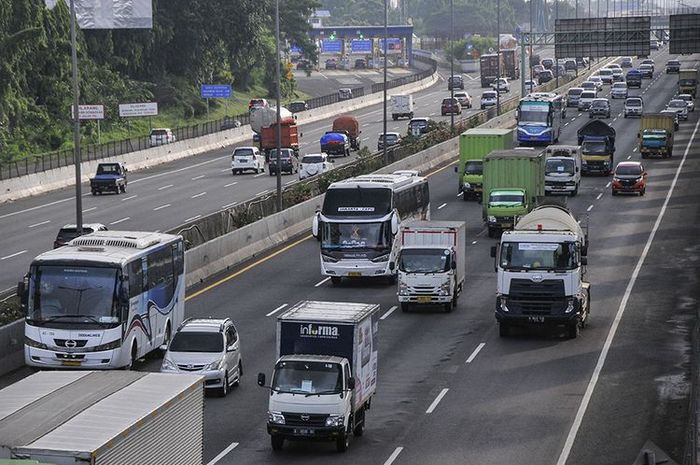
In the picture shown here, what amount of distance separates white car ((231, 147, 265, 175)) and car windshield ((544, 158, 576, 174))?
75.7 feet

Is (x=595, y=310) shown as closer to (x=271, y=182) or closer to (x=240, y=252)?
(x=240, y=252)

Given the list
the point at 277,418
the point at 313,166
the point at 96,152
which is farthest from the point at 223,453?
the point at 96,152

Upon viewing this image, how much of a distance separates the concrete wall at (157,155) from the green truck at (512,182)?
2762cm

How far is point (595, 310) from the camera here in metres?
47.0

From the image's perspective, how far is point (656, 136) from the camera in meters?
93.0

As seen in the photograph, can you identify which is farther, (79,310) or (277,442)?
(79,310)

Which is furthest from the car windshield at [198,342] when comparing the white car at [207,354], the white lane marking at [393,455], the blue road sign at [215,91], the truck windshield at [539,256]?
the blue road sign at [215,91]

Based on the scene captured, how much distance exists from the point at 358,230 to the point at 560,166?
1016 inches

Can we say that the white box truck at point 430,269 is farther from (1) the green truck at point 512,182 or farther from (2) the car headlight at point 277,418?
(2) the car headlight at point 277,418

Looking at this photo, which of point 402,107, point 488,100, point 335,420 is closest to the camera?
point 335,420

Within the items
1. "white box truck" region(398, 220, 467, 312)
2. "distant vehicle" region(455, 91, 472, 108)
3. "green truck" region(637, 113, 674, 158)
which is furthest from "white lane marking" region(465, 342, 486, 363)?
"distant vehicle" region(455, 91, 472, 108)

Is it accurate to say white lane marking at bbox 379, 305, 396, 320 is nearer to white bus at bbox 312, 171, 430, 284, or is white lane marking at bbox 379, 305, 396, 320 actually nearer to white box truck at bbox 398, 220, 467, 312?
white box truck at bbox 398, 220, 467, 312

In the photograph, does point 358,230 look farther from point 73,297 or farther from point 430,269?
point 73,297

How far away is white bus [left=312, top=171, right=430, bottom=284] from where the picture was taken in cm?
5181
